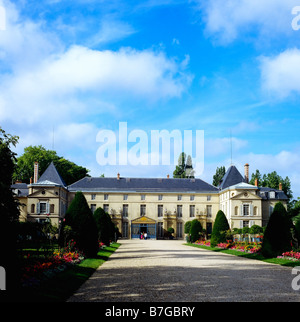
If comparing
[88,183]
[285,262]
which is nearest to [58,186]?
[88,183]

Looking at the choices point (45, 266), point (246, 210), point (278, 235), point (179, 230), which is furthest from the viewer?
point (179, 230)

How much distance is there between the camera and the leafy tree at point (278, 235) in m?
16.6

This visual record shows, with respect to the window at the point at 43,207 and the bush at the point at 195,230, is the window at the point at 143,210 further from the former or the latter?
the bush at the point at 195,230

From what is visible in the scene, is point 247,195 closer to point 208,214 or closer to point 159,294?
point 208,214

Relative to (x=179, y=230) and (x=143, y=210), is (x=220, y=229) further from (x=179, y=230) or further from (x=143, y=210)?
(x=143, y=210)

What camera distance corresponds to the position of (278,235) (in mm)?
16656

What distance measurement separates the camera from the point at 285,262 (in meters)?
14.8

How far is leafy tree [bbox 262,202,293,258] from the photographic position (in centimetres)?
1656

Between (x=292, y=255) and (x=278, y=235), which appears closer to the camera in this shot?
(x=292, y=255)

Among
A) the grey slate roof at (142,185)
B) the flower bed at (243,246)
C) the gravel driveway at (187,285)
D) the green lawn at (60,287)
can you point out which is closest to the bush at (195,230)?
the flower bed at (243,246)

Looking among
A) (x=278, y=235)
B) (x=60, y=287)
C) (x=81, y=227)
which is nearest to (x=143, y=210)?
(x=278, y=235)

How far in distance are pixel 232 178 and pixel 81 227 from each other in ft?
122

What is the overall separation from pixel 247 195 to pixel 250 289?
1513 inches

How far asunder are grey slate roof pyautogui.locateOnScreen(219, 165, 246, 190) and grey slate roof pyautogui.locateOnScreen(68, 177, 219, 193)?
1535 mm
